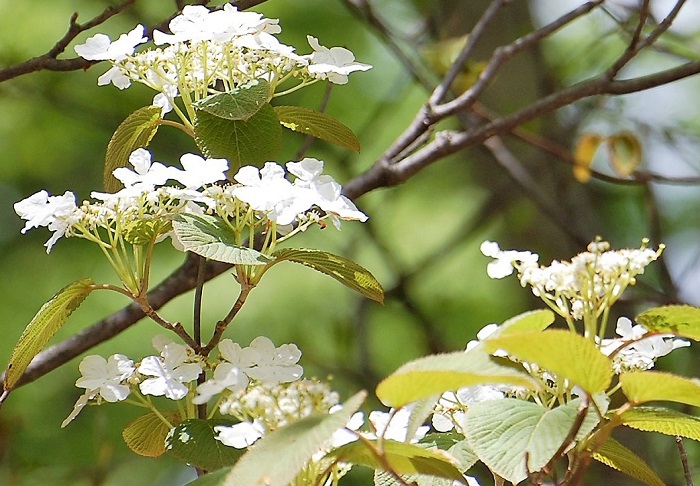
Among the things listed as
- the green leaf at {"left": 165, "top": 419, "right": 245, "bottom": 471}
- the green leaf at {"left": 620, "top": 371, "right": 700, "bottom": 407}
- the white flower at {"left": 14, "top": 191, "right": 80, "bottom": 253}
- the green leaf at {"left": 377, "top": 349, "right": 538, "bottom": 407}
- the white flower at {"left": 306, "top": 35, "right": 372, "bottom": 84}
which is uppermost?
the white flower at {"left": 306, "top": 35, "right": 372, "bottom": 84}

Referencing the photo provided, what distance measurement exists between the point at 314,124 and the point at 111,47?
0.14m

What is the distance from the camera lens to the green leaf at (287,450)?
0.34 meters

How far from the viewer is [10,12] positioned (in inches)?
80.5

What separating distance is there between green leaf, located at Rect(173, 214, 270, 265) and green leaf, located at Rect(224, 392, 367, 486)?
10 centimetres

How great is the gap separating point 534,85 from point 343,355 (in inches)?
24.9

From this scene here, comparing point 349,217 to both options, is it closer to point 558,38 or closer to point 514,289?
point 514,289

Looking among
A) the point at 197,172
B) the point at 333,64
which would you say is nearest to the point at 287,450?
the point at 197,172

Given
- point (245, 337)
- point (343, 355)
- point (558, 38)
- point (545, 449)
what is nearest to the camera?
point (545, 449)

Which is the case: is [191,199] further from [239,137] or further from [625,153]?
[625,153]

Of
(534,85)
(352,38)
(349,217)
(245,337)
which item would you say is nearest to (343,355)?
(245,337)

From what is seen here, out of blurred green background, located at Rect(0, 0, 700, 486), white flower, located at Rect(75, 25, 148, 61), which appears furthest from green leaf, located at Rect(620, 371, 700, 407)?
blurred green background, located at Rect(0, 0, 700, 486)

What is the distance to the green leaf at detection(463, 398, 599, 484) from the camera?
392 mm

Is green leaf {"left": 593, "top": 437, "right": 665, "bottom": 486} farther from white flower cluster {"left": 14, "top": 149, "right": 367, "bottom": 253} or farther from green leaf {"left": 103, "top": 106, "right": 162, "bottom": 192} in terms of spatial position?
green leaf {"left": 103, "top": 106, "right": 162, "bottom": 192}

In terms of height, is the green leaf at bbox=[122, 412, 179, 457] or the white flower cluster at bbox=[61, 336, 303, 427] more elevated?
the white flower cluster at bbox=[61, 336, 303, 427]
